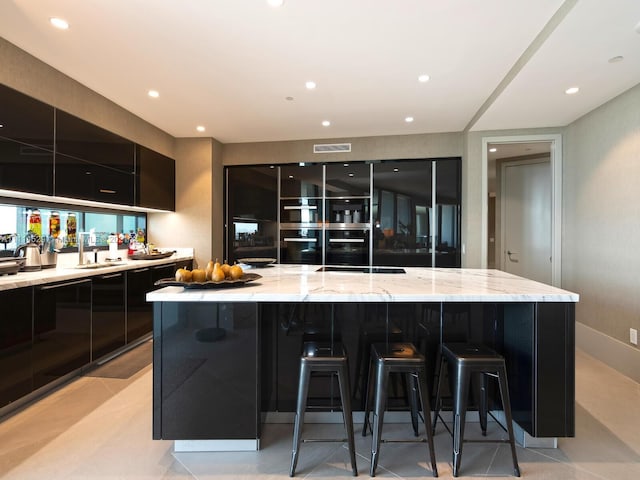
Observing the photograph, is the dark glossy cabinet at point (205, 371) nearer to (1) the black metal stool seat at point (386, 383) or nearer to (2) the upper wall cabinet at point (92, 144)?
(1) the black metal stool seat at point (386, 383)

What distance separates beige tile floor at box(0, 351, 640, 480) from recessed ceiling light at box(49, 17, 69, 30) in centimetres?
269

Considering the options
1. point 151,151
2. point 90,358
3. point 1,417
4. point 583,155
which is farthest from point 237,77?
point 583,155

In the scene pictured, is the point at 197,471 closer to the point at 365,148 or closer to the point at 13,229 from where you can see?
the point at 13,229

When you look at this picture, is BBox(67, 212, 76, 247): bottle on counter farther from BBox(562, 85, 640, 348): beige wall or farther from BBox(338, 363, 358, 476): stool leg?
BBox(562, 85, 640, 348): beige wall

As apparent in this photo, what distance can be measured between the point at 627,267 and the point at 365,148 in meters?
3.22

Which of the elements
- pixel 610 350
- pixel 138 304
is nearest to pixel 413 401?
pixel 610 350

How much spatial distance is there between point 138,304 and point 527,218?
5.32 meters

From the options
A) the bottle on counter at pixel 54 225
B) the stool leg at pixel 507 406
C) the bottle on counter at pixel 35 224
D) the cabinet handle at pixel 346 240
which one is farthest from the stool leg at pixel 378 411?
the bottle on counter at pixel 54 225

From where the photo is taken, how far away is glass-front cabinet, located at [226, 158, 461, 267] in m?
4.52

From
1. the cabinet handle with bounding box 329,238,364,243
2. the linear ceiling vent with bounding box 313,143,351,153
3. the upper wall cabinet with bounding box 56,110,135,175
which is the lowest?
the cabinet handle with bounding box 329,238,364,243

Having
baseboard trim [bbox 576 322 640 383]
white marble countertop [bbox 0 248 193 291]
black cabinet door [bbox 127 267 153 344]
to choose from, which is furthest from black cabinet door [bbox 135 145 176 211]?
baseboard trim [bbox 576 322 640 383]

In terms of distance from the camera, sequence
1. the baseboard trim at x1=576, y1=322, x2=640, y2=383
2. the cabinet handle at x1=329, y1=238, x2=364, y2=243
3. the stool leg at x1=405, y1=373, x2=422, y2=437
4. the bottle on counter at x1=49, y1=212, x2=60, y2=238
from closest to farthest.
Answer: the stool leg at x1=405, y1=373, x2=422, y2=437, the baseboard trim at x1=576, y1=322, x2=640, y2=383, the bottle on counter at x1=49, y1=212, x2=60, y2=238, the cabinet handle at x1=329, y1=238, x2=364, y2=243

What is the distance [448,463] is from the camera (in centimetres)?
174

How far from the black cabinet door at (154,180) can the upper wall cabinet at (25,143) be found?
121cm
